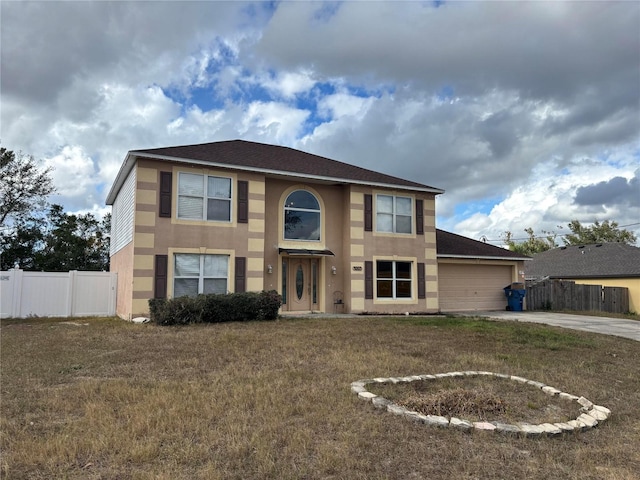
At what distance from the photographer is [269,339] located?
9.24 metres

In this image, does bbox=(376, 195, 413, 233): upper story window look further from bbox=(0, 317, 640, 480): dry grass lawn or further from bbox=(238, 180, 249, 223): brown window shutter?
bbox=(0, 317, 640, 480): dry grass lawn

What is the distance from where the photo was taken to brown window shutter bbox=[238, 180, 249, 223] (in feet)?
48.8

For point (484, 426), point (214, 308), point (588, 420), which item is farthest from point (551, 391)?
point (214, 308)

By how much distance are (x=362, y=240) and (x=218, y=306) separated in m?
6.60

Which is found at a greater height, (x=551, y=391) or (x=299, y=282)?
(x=299, y=282)

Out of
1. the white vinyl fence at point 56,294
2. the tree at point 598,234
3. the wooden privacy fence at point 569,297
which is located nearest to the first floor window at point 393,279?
the wooden privacy fence at point 569,297

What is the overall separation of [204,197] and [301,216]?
3.74 meters

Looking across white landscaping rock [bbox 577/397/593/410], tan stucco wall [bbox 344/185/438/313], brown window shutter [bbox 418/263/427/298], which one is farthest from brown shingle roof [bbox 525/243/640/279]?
white landscaping rock [bbox 577/397/593/410]

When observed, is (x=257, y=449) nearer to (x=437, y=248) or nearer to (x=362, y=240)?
(x=362, y=240)

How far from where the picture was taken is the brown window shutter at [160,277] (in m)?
13.5

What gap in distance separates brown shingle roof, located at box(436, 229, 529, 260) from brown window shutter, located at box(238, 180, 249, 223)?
8584 millimetres

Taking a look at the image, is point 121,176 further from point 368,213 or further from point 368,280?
point 368,280

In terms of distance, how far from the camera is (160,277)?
13562 millimetres

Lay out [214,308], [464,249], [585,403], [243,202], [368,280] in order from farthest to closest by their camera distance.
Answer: [464,249] < [368,280] < [243,202] < [214,308] < [585,403]
